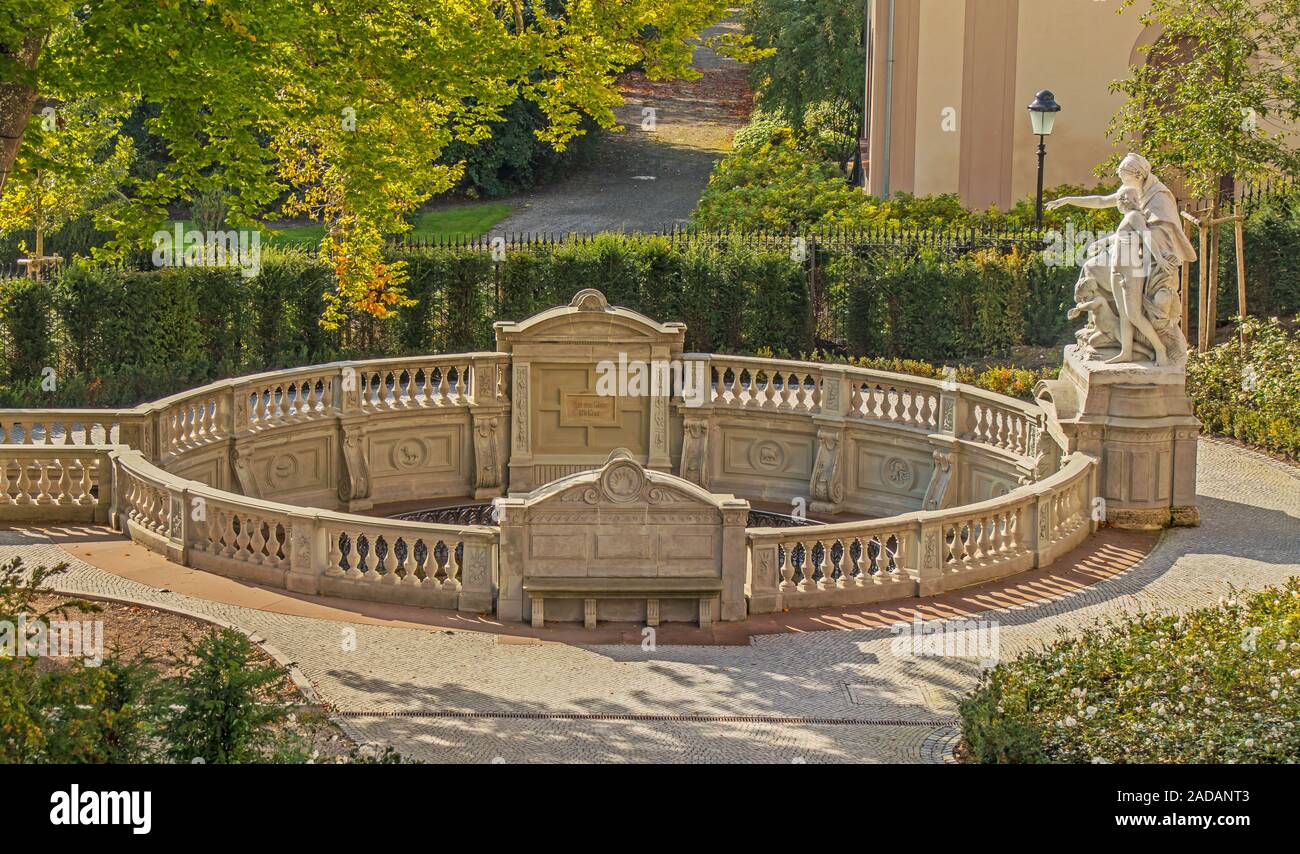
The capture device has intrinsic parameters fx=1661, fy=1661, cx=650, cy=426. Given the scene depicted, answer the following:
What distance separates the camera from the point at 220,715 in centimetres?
1051

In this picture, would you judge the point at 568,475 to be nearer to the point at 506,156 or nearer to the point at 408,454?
the point at 408,454

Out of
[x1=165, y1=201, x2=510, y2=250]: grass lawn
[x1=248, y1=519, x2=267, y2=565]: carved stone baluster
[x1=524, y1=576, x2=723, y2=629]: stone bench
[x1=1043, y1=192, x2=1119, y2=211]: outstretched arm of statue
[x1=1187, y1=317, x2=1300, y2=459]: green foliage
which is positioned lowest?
[x1=524, y1=576, x2=723, y2=629]: stone bench

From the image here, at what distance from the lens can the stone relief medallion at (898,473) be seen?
22359mm

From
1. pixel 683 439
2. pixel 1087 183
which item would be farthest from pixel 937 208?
pixel 683 439

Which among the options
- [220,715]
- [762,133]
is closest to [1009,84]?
[762,133]

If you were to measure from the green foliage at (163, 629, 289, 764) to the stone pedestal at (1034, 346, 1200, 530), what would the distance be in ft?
37.3

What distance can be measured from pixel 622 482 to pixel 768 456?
813 cm

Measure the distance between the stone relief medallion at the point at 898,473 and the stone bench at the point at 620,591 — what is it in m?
7.26

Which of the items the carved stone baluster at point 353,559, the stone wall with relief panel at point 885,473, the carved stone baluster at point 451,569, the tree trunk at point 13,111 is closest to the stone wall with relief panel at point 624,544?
the carved stone baluster at point 451,569

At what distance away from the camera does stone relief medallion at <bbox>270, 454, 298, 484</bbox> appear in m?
22.0

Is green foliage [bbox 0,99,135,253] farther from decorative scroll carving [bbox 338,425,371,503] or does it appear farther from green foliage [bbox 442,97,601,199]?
green foliage [bbox 442,97,601,199]

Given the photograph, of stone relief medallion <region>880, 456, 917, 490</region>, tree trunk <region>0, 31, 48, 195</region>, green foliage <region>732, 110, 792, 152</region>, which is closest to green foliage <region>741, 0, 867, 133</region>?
green foliage <region>732, 110, 792, 152</region>

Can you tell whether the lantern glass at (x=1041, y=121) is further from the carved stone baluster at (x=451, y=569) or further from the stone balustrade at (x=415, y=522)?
the carved stone baluster at (x=451, y=569)
